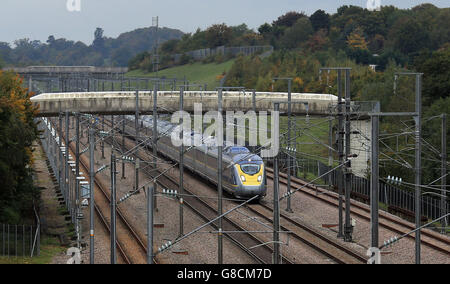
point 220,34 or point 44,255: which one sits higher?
point 220,34

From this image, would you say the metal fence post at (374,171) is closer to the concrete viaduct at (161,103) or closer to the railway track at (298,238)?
the railway track at (298,238)

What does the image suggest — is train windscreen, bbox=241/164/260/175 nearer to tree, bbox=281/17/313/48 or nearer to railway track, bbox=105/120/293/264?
railway track, bbox=105/120/293/264

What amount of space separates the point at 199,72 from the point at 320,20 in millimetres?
29166

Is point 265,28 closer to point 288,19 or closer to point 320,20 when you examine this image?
point 288,19

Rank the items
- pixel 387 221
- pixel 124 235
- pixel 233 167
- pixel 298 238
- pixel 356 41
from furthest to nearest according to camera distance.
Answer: pixel 356 41 < pixel 233 167 < pixel 387 221 < pixel 124 235 < pixel 298 238

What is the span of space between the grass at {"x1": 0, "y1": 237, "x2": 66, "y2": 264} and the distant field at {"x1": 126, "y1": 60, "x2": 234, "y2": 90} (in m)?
92.1

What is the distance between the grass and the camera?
1228 inches

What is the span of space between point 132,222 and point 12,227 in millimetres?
8055

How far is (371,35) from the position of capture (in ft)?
479

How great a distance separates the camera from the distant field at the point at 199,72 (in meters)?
139

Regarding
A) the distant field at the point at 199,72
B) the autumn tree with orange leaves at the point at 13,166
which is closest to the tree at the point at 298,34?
the distant field at the point at 199,72

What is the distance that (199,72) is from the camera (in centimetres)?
15088

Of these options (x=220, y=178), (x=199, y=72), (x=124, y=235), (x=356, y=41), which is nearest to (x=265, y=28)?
(x=199, y=72)

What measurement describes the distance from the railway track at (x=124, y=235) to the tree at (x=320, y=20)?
4353 inches
